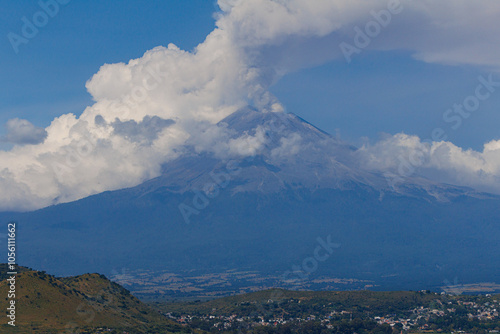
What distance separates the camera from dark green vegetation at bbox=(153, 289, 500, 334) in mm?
95188

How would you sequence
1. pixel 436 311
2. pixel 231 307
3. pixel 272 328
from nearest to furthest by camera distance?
pixel 272 328 → pixel 436 311 → pixel 231 307

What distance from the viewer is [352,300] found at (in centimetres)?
11838

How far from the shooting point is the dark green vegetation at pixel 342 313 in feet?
312

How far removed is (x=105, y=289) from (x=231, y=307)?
2819 cm

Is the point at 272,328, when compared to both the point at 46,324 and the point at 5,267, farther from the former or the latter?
the point at 5,267

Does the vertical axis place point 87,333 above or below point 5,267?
below

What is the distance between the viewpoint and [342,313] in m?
109

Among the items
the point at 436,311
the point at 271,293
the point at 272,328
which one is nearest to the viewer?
→ the point at 272,328

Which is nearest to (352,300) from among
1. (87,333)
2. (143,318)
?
(143,318)

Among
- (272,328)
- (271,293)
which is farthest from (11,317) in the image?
(271,293)

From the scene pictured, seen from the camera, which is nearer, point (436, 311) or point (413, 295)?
point (436, 311)

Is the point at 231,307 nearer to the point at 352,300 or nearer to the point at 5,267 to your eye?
the point at 352,300

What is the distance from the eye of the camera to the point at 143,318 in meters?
92.0

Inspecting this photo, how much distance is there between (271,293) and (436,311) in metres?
35.0
